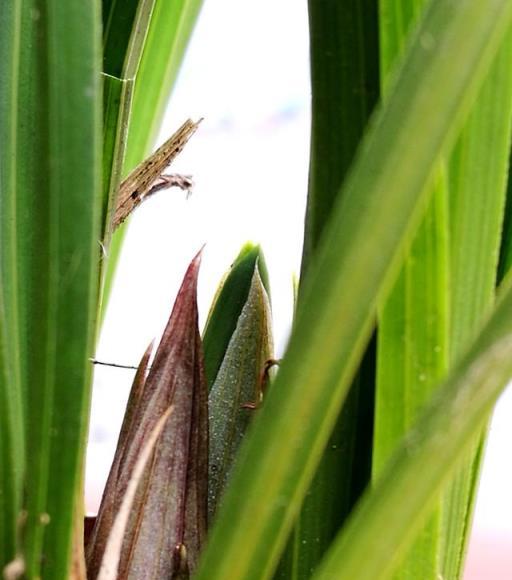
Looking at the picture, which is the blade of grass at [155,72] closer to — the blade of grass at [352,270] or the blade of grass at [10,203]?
the blade of grass at [10,203]

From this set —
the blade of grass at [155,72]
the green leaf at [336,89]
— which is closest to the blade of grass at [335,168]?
the green leaf at [336,89]

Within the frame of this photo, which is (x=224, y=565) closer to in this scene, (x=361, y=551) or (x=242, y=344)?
(x=361, y=551)

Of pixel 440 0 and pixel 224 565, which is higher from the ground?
pixel 440 0

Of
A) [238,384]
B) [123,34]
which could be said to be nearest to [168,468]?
[238,384]

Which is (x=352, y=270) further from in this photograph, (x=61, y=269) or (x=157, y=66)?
(x=157, y=66)

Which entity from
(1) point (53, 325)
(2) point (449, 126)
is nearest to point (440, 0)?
(2) point (449, 126)

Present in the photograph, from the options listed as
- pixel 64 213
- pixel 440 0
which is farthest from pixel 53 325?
pixel 440 0

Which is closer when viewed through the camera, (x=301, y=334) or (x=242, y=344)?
(x=301, y=334)

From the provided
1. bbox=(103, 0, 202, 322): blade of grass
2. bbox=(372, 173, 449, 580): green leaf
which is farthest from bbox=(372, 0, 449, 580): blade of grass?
bbox=(103, 0, 202, 322): blade of grass
